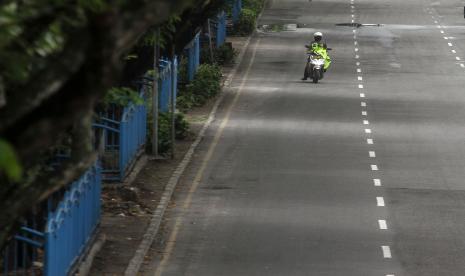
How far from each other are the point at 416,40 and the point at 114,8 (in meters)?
56.5

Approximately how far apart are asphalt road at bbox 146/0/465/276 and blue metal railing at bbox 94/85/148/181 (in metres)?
1.30

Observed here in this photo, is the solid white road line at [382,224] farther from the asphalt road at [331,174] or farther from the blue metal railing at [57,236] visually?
the blue metal railing at [57,236]

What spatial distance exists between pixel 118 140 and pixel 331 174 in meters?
5.15

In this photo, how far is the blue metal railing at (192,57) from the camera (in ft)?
148

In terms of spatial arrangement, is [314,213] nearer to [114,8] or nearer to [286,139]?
[286,139]

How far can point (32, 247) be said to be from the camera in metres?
17.8

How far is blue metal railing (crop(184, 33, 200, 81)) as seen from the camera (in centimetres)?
4503

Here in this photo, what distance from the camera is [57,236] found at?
1641 cm

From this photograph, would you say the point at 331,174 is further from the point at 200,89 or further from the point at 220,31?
the point at 220,31

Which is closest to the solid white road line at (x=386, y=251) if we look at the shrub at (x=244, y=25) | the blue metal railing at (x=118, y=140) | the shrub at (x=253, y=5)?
the blue metal railing at (x=118, y=140)

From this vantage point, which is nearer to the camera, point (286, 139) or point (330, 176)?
point (330, 176)

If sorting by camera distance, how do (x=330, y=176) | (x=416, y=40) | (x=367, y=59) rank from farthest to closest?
(x=416, y=40) → (x=367, y=59) → (x=330, y=176)

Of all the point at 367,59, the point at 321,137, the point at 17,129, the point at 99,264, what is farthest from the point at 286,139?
the point at 17,129

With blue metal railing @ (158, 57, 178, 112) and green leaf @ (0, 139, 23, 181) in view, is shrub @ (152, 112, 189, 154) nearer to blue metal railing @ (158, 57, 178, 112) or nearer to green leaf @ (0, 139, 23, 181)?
blue metal railing @ (158, 57, 178, 112)
